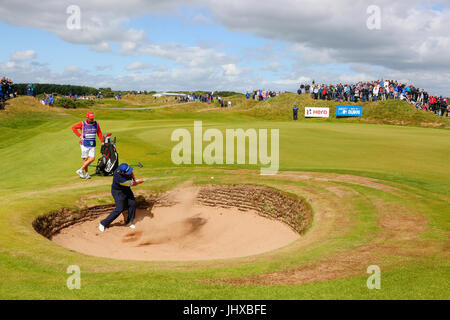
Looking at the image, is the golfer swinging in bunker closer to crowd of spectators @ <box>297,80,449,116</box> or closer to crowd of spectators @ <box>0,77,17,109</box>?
crowd of spectators @ <box>0,77,17,109</box>

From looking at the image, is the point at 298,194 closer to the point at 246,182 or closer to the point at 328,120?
the point at 246,182

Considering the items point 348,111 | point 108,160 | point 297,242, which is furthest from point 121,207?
point 348,111

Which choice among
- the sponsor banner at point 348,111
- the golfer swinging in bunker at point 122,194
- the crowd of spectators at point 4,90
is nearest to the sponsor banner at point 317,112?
the sponsor banner at point 348,111

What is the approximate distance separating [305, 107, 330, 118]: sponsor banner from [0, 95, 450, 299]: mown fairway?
40.6 m

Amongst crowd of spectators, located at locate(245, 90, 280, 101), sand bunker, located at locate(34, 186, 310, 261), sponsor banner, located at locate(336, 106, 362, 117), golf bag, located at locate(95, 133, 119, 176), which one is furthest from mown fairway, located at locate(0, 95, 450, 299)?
crowd of spectators, located at locate(245, 90, 280, 101)

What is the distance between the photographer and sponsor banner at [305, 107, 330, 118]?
209ft

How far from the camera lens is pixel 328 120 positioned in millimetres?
62250

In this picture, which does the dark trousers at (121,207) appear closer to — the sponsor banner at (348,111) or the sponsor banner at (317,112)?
the sponsor banner at (317,112)

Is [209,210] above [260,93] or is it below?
below

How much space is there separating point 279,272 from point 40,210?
8519 mm

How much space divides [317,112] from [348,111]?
5017 millimetres

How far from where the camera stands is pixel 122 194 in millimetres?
13016
